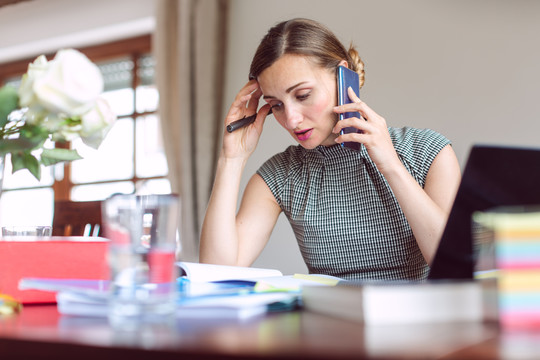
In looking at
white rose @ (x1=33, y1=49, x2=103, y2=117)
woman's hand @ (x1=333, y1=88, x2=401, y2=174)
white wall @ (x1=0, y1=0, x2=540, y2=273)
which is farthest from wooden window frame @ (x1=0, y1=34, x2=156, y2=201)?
white rose @ (x1=33, y1=49, x2=103, y2=117)

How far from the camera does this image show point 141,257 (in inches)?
22.5

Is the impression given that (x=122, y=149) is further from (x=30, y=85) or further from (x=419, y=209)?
(x=30, y=85)

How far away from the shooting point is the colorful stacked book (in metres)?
0.52

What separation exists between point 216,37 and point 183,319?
3057 millimetres

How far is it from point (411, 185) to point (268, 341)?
0.93 meters

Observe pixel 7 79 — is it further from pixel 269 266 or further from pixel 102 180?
pixel 269 266

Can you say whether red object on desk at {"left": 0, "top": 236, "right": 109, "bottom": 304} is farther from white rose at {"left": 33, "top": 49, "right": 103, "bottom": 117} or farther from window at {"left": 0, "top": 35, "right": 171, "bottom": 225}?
window at {"left": 0, "top": 35, "right": 171, "bottom": 225}

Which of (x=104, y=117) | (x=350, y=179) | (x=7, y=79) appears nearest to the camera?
(x=104, y=117)

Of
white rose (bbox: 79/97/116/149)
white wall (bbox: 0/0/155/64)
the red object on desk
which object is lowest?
the red object on desk

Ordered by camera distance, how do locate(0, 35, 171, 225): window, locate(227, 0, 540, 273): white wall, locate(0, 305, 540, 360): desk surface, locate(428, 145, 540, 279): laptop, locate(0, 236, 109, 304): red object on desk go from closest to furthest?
locate(0, 305, 540, 360): desk surface < locate(428, 145, 540, 279): laptop < locate(0, 236, 109, 304): red object on desk < locate(227, 0, 540, 273): white wall < locate(0, 35, 171, 225): window

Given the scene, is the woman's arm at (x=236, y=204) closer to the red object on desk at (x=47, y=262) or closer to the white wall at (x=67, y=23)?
the red object on desk at (x=47, y=262)

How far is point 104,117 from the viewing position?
727 millimetres

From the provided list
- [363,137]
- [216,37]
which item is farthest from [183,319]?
[216,37]

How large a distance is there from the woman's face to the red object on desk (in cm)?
75
